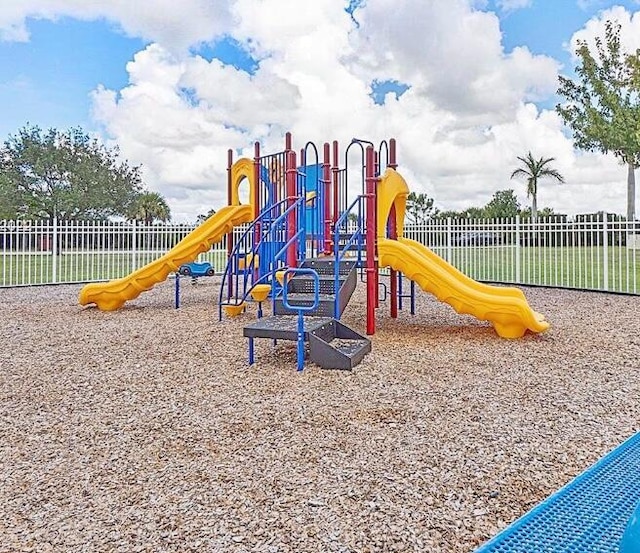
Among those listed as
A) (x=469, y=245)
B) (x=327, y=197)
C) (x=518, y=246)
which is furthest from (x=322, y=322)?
(x=469, y=245)

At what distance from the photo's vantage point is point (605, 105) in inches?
997

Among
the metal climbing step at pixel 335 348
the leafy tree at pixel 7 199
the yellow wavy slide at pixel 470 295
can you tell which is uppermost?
the leafy tree at pixel 7 199

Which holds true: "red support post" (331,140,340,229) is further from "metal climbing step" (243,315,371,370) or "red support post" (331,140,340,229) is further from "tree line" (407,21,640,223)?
"tree line" (407,21,640,223)

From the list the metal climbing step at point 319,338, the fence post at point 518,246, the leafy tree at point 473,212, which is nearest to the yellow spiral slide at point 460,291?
the metal climbing step at point 319,338

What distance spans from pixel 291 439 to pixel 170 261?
6.42 meters

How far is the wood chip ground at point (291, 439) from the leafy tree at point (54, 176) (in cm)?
3178

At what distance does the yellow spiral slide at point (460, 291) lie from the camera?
22.3ft

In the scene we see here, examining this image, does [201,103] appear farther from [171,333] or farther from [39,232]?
[171,333]

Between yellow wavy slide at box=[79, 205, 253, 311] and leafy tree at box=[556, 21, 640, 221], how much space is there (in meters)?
21.0

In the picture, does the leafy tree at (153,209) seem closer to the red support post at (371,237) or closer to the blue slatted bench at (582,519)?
the red support post at (371,237)

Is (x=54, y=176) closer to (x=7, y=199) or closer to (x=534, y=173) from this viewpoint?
(x=7, y=199)

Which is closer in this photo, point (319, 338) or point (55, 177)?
point (319, 338)

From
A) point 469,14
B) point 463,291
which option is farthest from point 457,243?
point 463,291

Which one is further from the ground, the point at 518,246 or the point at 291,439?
the point at 518,246
